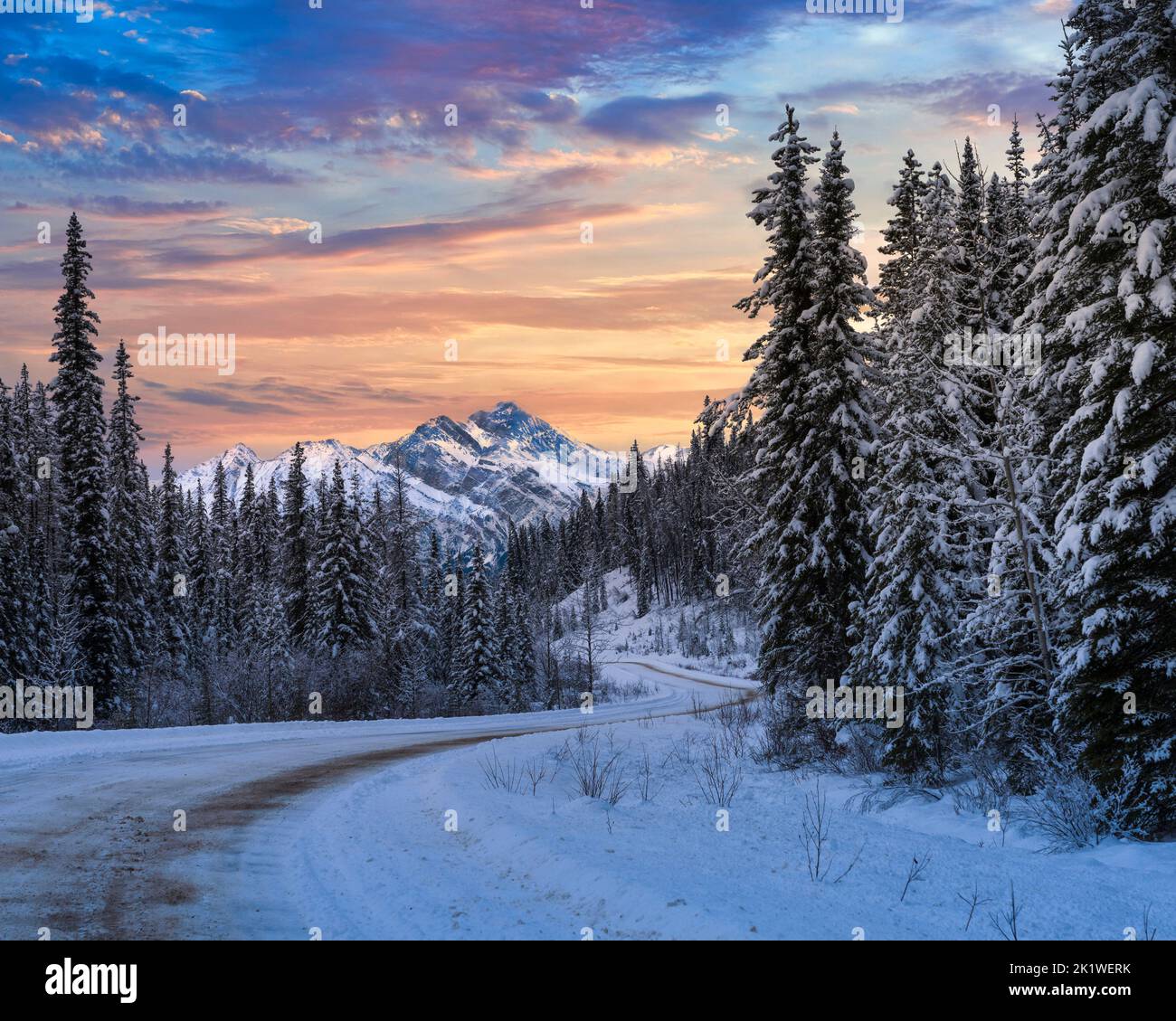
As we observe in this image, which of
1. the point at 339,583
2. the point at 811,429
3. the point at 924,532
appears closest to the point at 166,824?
the point at 924,532

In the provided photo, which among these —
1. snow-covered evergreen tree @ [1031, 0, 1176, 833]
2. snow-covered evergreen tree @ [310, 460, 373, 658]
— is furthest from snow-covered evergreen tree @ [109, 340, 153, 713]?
snow-covered evergreen tree @ [1031, 0, 1176, 833]

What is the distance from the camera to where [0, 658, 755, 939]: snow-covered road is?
599 centimetres

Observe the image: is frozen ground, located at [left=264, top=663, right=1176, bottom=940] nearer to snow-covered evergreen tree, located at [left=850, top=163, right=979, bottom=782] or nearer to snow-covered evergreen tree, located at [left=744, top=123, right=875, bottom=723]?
snow-covered evergreen tree, located at [left=850, top=163, right=979, bottom=782]

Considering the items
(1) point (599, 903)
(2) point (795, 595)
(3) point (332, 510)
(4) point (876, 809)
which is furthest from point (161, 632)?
(1) point (599, 903)

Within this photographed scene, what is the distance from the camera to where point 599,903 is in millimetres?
5793

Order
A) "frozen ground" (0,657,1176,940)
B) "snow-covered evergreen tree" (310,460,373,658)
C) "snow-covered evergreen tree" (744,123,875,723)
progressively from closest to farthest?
1. "frozen ground" (0,657,1176,940)
2. "snow-covered evergreen tree" (744,123,875,723)
3. "snow-covered evergreen tree" (310,460,373,658)

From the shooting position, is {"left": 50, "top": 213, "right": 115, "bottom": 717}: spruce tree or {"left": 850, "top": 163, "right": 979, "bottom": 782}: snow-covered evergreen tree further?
{"left": 50, "top": 213, "right": 115, "bottom": 717}: spruce tree

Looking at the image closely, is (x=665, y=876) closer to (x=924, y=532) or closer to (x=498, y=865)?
(x=498, y=865)

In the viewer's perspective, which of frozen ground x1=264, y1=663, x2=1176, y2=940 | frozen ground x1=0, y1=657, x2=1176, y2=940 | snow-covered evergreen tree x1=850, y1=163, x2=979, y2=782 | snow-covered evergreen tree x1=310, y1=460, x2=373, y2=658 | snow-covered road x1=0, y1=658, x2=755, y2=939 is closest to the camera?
frozen ground x1=264, y1=663, x2=1176, y2=940

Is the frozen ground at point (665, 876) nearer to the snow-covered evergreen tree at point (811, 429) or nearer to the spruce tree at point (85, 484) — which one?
the snow-covered evergreen tree at point (811, 429)

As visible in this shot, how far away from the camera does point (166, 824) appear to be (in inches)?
356

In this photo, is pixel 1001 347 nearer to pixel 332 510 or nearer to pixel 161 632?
pixel 332 510

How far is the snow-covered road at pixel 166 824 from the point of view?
19.7ft

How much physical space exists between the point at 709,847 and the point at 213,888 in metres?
4.13
